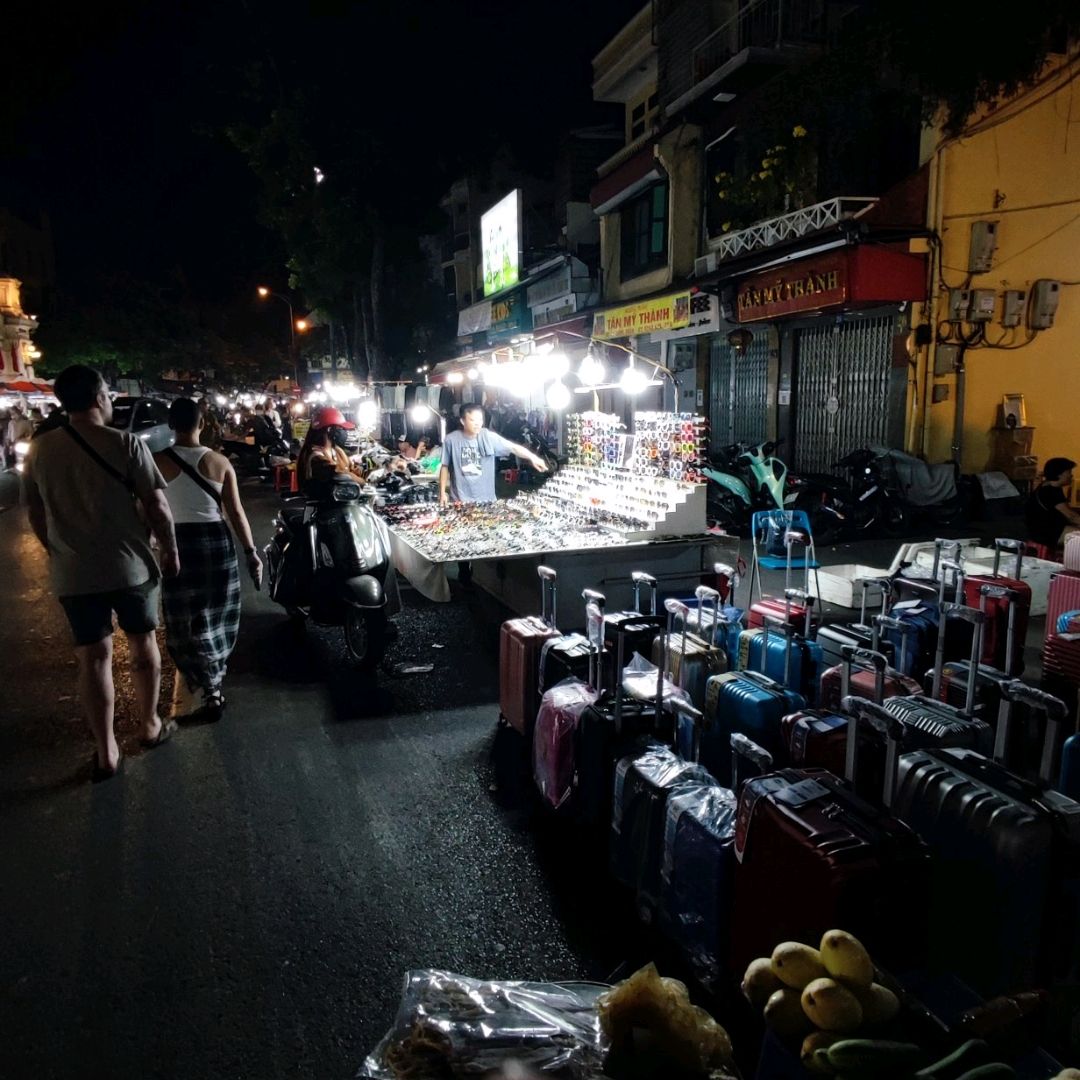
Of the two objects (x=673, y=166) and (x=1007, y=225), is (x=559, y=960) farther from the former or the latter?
(x=673, y=166)

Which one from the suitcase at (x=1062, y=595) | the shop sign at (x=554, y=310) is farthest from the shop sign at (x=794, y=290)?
the shop sign at (x=554, y=310)

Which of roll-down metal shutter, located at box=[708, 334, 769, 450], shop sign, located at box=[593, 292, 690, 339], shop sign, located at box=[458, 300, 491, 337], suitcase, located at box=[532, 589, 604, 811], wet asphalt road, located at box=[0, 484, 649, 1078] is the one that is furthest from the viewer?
shop sign, located at box=[458, 300, 491, 337]

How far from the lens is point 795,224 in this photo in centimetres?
1342

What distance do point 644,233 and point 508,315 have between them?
6.99 meters

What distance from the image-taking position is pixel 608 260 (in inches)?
895

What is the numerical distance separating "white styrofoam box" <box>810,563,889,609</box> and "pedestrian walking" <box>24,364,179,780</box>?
6556mm

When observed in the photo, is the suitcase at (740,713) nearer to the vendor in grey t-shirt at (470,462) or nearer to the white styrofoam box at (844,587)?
the white styrofoam box at (844,587)

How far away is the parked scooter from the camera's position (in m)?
6.67

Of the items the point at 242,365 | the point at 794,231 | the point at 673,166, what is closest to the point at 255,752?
the point at 794,231

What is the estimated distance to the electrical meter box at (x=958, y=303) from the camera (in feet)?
40.7

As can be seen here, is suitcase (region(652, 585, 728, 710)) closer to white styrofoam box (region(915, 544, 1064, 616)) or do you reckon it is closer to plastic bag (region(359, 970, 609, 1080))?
plastic bag (region(359, 970, 609, 1080))

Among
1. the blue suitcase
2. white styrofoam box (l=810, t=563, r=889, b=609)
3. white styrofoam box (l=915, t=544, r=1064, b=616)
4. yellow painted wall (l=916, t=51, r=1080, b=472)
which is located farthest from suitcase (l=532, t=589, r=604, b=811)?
yellow painted wall (l=916, t=51, r=1080, b=472)

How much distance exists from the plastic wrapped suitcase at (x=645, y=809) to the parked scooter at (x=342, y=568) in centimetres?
348

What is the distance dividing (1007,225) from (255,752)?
13288 mm
